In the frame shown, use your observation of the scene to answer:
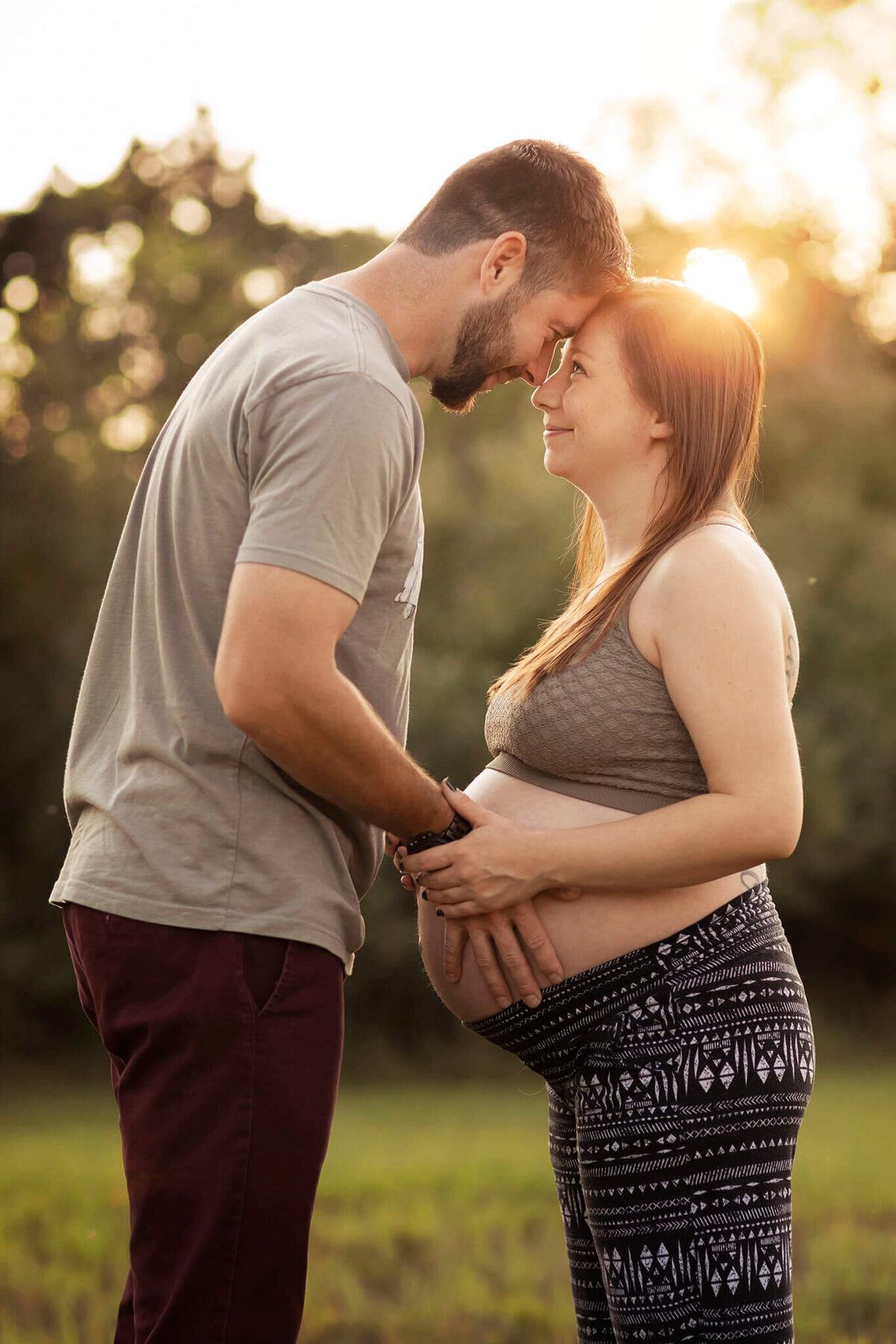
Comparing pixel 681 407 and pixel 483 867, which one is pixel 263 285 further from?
pixel 483 867

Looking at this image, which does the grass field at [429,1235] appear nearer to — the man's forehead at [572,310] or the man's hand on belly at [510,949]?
the man's hand on belly at [510,949]

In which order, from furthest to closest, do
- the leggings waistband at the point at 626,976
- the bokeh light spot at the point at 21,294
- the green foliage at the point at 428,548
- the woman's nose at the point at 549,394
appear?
the bokeh light spot at the point at 21,294, the green foliage at the point at 428,548, the woman's nose at the point at 549,394, the leggings waistband at the point at 626,976

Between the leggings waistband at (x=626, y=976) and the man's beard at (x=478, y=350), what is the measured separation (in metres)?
0.93

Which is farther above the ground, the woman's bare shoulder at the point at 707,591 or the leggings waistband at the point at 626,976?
the woman's bare shoulder at the point at 707,591

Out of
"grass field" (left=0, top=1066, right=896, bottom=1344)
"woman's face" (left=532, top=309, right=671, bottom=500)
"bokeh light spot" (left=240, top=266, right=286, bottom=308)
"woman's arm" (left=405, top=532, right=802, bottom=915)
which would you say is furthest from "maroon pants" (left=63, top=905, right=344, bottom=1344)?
"bokeh light spot" (left=240, top=266, right=286, bottom=308)

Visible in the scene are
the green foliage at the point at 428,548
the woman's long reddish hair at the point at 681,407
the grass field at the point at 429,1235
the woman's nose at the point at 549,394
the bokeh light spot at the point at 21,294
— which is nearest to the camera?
the woman's long reddish hair at the point at 681,407

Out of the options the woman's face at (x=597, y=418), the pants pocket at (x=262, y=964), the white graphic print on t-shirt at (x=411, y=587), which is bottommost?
the pants pocket at (x=262, y=964)

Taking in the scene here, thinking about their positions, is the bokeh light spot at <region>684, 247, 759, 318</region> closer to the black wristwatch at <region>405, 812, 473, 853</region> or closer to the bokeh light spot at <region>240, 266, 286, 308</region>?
the black wristwatch at <region>405, 812, 473, 853</region>

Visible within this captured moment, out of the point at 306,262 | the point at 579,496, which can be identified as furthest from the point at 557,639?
the point at 306,262

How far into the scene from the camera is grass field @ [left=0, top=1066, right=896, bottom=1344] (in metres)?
3.67

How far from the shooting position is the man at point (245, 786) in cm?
155

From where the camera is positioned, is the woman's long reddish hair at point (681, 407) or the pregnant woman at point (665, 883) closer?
the pregnant woman at point (665, 883)

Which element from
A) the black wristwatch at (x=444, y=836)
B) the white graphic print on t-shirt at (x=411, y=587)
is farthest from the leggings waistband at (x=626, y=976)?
the white graphic print on t-shirt at (x=411, y=587)

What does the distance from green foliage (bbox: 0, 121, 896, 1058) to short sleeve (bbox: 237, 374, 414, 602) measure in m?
5.71
